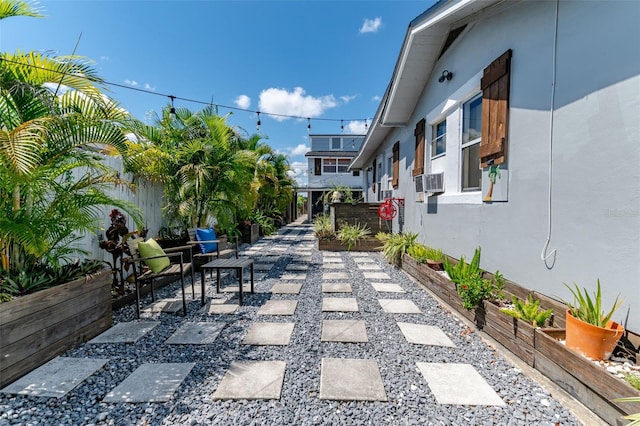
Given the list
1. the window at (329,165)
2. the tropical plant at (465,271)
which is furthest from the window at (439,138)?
the window at (329,165)

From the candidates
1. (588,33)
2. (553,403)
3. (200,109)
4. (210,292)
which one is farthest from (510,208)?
(200,109)

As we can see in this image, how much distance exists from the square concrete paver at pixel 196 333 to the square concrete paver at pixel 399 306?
6.66 feet

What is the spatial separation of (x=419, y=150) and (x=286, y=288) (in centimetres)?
391

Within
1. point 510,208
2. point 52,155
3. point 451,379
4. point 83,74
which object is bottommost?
point 451,379

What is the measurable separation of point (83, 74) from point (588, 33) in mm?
4505

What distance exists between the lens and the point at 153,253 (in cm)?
368

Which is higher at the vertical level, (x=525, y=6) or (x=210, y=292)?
(x=525, y=6)

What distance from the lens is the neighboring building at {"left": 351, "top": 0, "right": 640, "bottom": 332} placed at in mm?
2006

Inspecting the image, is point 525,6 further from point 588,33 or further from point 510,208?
point 510,208

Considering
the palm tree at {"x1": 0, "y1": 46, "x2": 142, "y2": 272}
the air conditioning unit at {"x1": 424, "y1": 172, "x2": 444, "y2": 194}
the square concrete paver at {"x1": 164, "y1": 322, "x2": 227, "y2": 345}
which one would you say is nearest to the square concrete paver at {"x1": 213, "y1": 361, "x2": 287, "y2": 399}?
Result: the square concrete paver at {"x1": 164, "y1": 322, "x2": 227, "y2": 345}

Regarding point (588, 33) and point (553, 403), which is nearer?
point (553, 403)

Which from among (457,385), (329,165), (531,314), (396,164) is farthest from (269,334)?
(329,165)

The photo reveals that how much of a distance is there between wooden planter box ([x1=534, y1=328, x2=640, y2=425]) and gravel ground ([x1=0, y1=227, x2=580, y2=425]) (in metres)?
0.16

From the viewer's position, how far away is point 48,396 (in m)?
1.90
